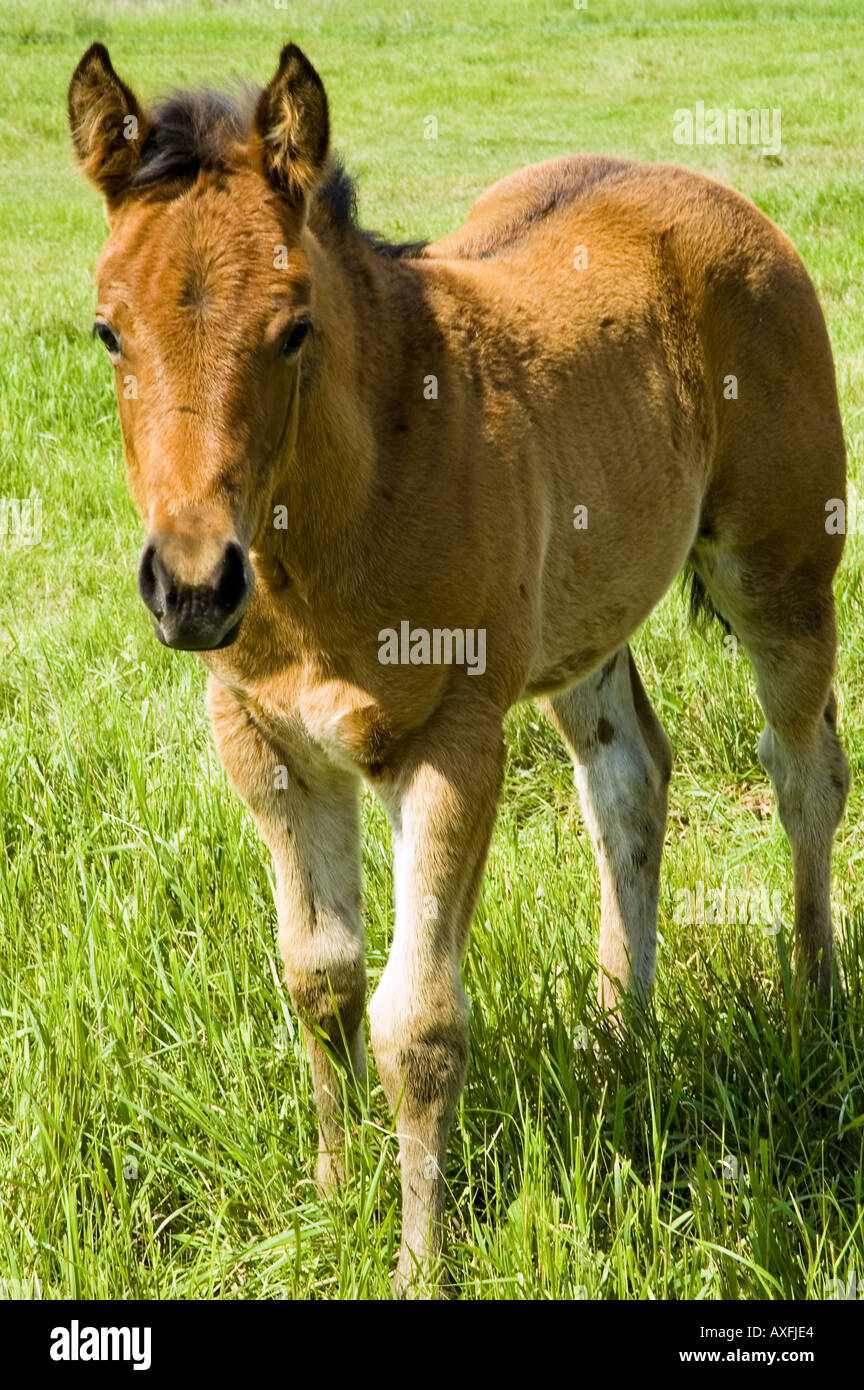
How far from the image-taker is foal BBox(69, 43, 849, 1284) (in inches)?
90.9

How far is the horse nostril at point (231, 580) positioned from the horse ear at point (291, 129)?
2.35 feet

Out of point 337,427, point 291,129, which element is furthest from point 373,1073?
point 291,129

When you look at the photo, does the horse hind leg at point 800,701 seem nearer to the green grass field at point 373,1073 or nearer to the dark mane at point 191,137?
the green grass field at point 373,1073

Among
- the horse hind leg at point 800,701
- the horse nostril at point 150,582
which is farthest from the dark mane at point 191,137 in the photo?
the horse hind leg at point 800,701

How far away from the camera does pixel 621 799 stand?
4012 millimetres

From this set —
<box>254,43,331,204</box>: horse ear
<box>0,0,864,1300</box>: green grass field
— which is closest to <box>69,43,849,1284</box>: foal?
<box>254,43,331,204</box>: horse ear

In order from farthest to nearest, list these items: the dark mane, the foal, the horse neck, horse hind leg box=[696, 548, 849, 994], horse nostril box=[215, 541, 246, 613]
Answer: horse hind leg box=[696, 548, 849, 994], the horse neck, the dark mane, the foal, horse nostril box=[215, 541, 246, 613]

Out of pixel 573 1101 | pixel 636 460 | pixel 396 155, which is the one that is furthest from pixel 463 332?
pixel 396 155

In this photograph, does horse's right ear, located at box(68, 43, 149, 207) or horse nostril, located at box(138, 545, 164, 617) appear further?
horse's right ear, located at box(68, 43, 149, 207)

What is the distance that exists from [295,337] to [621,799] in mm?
2005

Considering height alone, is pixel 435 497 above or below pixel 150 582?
above

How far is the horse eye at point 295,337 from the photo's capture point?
7.70ft

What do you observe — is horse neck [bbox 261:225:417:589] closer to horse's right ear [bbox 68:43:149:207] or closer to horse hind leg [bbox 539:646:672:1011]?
horse's right ear [bbox 68:43:149:207]

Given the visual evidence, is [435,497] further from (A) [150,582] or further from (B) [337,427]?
(A) [150,582]
